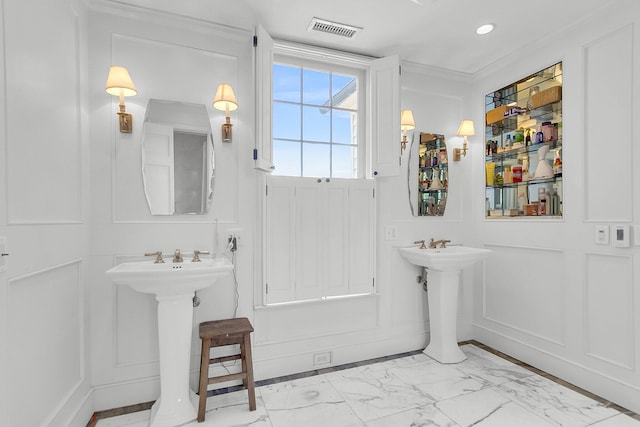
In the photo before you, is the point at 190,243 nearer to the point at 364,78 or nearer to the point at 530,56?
the point at 364,78

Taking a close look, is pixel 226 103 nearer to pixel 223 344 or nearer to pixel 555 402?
pixel 223 344

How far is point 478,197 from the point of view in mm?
3201

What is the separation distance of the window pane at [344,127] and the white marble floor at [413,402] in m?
1.89

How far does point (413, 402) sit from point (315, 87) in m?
2.45

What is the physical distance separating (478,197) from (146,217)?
288 cm

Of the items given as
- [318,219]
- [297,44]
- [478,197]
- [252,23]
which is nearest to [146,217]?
[318,219]

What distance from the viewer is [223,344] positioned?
2.14 meters

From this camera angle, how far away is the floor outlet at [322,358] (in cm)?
264

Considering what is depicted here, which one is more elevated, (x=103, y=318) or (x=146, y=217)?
(x=146, y=217)

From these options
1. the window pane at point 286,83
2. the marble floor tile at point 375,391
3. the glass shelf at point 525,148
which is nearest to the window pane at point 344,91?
the window pane at point 286,83

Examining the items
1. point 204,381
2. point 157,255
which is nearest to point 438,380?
point 204,381

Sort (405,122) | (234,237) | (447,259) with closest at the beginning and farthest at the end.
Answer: (234,237) → (447,259) → (405,122)

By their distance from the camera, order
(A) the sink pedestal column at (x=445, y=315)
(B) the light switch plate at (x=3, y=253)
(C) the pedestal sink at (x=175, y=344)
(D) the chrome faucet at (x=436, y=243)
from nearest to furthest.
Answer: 1. (B) the light switch plate at (x=3, y=253)
2. (C) the pedestal sink at (x=175, y=344)
3. (A) the sink pedestal column at (x=445, y=315)
4. (D) the chrome faucet at (x=436, y=243)

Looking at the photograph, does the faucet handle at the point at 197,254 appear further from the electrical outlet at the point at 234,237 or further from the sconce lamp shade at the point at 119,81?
the sconce lamp shade at the point at 119,81
